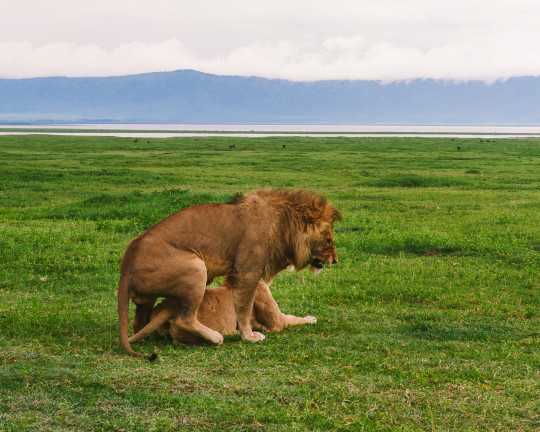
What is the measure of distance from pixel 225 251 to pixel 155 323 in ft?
3.84

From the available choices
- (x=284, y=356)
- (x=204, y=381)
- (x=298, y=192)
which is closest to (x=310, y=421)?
(x=204, y=381)

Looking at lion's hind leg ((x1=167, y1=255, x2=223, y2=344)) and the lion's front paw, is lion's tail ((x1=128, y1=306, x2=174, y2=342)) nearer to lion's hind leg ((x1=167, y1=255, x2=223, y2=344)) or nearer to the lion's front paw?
lion's hind leg ((x1=167, y1=255, x2=223, y2=344))

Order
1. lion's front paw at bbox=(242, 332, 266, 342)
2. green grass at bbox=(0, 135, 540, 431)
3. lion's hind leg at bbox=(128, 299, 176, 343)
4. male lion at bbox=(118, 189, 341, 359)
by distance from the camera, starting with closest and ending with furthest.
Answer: green grass at bbox=(0, 135, 540, 431) < male lion at bbox=(118, 189, 341, 359) < lion's hind leg at bbox=(128, 299, 176, 343) < lion's front paw at bbox=(242, 332, 266, 342)

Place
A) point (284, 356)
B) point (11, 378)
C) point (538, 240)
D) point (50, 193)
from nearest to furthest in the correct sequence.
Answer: point (11, 378) < point (284, 356) < point (538, 240) < point (50, 193)

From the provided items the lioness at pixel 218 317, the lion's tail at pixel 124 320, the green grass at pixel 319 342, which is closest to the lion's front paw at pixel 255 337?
the green grass at pixel 319 342

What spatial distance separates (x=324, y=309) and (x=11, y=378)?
5.00 metres

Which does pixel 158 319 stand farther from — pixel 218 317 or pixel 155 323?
pixel 218 317

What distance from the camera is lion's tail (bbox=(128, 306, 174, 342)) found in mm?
7379

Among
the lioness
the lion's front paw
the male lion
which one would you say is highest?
the male lion

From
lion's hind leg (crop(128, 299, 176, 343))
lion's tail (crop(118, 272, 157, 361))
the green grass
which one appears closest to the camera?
the green grass

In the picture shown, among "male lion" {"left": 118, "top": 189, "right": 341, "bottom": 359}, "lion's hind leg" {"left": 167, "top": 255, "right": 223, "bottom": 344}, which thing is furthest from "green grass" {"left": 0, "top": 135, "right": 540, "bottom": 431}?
"male lion" {"left": 118, "top": 189, "right": 341, "bottom": 359}

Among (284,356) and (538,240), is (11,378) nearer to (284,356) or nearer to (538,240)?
(284,356)

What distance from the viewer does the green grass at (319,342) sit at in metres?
5.36

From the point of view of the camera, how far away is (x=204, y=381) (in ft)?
19.9
